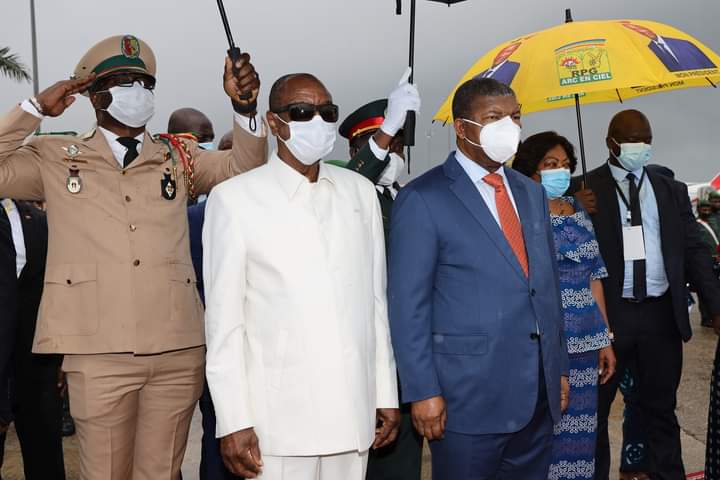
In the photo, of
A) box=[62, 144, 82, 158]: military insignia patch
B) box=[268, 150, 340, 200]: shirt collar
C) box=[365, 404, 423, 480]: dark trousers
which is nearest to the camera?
box=[268, 150, 340, 200]: shirt collar

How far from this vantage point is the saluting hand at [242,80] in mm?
2705

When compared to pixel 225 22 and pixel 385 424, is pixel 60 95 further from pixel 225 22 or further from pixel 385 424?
pixel 385 424

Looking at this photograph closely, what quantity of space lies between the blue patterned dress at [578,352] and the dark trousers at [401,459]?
0.82m

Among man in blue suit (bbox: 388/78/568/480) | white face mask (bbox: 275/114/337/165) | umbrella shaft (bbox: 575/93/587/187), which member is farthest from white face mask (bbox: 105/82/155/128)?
umbrella shaft (bbox: 575/93/587/187)

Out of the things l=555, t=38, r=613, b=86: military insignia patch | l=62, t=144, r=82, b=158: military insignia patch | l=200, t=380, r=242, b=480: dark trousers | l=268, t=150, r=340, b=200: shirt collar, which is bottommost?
l=200, t=380, r=242, b=480: dark trousers

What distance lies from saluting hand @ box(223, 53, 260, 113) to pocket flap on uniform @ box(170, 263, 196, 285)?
2.38ft

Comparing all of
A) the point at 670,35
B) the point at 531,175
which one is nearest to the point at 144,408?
the point at 531,175

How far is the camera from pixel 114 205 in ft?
9.11

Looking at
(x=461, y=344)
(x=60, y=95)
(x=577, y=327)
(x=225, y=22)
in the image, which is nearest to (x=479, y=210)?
(x=461, y=344)

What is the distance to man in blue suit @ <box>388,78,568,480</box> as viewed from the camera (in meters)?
2.57

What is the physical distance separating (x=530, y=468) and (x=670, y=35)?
289 centimetres

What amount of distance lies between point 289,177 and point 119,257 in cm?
81

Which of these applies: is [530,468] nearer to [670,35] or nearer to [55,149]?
[55,149]

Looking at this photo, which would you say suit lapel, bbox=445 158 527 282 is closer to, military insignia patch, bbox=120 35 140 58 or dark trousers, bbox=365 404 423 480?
dark trousers, bbox=365 404 423 480
